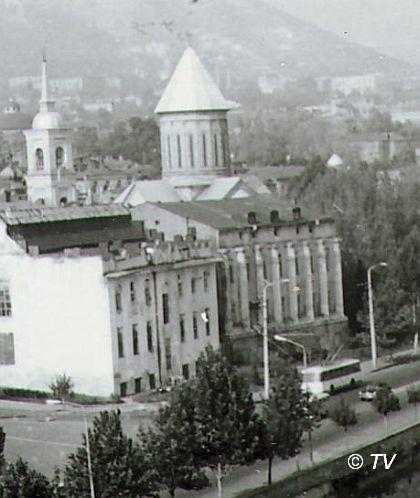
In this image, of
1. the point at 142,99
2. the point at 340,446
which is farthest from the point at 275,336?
the point at 142,99

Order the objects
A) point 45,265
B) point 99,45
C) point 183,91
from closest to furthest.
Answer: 1. point 45,265
2. point 183,91
3. point 99,45

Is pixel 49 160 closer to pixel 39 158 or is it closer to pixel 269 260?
pixel 39 158

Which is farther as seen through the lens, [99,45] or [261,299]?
[99,45]

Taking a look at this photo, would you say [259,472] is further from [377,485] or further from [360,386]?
[360,386]

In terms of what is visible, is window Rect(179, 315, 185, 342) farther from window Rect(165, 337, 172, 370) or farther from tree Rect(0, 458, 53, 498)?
tree Rect(0, 458, 53, 498)

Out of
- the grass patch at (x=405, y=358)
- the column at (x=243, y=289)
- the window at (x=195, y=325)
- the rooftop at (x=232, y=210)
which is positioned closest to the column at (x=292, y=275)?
the rooftop at (x=232, y=210)

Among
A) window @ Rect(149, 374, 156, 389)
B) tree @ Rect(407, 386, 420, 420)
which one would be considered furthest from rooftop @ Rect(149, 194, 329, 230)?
tree @ Rect(407, 386, 420, 420)
